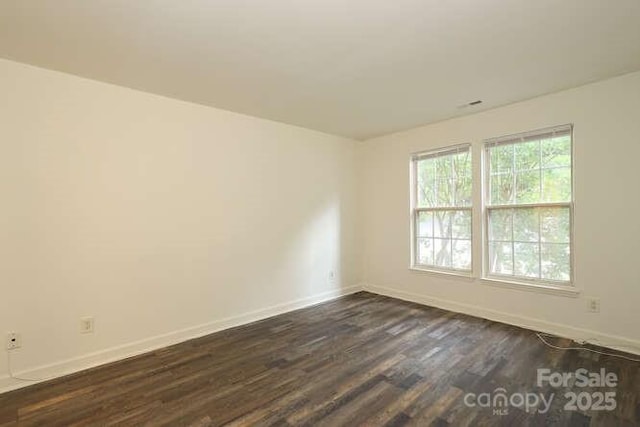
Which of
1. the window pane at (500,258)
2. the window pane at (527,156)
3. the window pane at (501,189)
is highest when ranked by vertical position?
the window pane at (527,156)

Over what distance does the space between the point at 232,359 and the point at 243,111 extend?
264cm

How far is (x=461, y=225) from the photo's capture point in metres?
4.02

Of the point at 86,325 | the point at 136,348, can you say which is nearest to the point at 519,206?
the point at 136,348

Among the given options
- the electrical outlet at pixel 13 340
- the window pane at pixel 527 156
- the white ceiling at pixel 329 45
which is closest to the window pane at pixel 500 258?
the window pane at pixel 527 156

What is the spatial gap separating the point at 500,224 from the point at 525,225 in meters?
0.26

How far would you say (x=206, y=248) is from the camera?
132 inches

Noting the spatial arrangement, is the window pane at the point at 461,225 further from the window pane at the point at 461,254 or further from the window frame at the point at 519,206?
the window frame at the point at 519,206

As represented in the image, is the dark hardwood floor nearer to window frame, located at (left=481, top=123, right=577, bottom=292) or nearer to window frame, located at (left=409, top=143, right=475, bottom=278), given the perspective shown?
window frame, located at (left=481, top=123, right=577, bottom=292)

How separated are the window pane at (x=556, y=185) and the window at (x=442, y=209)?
81 cm

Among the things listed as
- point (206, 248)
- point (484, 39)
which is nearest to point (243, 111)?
point (206, 248)

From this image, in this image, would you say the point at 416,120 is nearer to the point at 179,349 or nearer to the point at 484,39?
the point at 484,39

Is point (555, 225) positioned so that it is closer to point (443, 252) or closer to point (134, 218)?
point (443, 252)

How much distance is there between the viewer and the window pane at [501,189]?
3.55 meters

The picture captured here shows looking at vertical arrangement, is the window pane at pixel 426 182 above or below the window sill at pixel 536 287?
above
